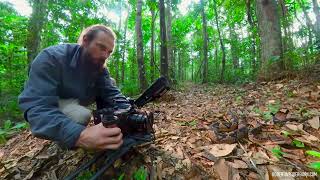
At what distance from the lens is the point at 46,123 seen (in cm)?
174

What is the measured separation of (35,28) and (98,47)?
5813mm

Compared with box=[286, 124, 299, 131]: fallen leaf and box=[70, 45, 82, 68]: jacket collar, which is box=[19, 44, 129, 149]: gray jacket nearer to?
box=[70, 45, 82, 68]: jacket collar

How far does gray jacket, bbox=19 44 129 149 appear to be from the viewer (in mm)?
1716

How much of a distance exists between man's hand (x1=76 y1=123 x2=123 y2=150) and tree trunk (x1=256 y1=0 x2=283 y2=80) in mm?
4971

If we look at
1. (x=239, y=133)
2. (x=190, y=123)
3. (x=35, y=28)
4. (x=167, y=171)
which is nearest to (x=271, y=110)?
(x=239, y=133)

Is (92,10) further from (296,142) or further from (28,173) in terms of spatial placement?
(296,142)

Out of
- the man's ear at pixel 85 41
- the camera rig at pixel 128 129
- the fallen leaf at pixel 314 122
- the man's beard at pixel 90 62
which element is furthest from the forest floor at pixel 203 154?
the man's ear at pixel 85 41

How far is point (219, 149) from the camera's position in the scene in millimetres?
2232

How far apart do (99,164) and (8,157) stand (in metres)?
1.51

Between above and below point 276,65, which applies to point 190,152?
below

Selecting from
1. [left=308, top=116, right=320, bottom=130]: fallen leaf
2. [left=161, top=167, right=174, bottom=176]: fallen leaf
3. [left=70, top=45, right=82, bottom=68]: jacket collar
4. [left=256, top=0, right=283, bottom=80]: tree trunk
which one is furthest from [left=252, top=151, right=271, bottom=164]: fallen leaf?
[left=256, top=0, right=283, bottom=80]: tree trunk

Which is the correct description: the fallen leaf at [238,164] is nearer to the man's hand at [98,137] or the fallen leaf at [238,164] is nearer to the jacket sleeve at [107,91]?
the man's hand at [98,137]

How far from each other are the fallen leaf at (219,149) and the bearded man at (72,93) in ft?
3.09

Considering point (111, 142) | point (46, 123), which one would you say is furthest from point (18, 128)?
point (111, 142)
